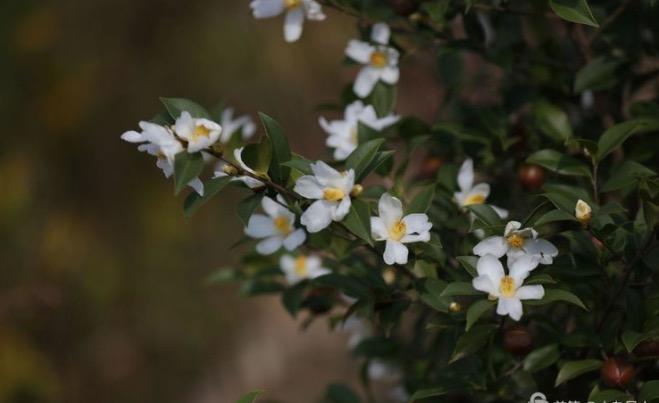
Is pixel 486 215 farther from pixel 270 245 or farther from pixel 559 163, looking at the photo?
pixel 270 245

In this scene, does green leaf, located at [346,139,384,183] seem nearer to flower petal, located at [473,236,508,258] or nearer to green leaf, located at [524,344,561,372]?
flower petal, located at [473,236,508,258]

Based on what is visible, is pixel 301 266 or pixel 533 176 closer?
pixel 533 176

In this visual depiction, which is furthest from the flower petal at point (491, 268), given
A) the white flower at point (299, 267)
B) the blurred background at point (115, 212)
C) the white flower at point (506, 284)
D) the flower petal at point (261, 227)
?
the blurred background at point (115, 212)

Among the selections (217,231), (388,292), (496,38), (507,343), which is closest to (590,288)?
(507,343)

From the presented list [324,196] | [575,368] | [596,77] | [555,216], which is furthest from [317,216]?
[596,77]

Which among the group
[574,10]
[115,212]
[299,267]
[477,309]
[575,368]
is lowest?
[115,212]

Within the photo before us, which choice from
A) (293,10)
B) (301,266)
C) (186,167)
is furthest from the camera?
(301,266)

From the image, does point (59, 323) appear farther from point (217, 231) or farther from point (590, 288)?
point (590, 288)
